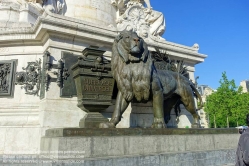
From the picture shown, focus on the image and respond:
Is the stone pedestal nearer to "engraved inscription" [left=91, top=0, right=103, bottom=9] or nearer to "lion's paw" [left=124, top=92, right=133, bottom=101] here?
"lion's paw" [left=124, top=92, right=133, bottom=101]

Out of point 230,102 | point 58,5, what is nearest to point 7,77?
point 58,5

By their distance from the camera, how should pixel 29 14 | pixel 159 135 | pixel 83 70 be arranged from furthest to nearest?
pixel 29 14
pixel 83 70
pixel 159 135

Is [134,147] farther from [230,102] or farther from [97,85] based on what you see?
[230,102]

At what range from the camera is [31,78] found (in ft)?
23.4

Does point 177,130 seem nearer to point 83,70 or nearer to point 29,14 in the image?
point 83,70

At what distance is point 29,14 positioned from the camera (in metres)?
9.46

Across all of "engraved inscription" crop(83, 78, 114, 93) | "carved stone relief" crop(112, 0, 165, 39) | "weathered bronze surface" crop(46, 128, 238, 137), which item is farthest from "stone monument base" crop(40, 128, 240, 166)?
"carved stone relief" crop(112, 0, 165, 39)

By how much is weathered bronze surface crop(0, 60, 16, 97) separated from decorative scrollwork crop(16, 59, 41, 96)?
240mm

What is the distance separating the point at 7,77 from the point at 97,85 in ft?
10.4

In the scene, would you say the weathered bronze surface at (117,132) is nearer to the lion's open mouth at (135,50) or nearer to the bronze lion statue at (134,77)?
the bronze lion statue at (134,77)

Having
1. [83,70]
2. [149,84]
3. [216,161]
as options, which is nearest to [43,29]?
[83,70]

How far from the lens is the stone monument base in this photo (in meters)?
4.18

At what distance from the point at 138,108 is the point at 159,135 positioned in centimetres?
305

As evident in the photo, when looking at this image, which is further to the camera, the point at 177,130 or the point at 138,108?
the point at 138,108
